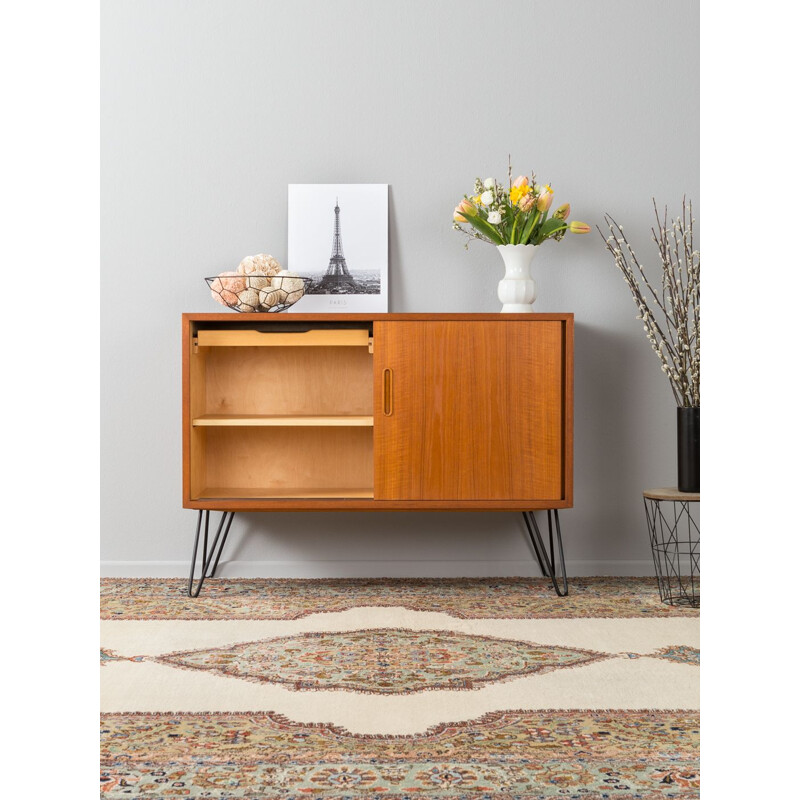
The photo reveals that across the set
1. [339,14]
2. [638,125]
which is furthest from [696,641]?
[339,14]

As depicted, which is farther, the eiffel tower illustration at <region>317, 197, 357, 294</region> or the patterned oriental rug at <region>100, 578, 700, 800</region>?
the eiffel tower illustration at <region>317, 197, 357, 294</region>

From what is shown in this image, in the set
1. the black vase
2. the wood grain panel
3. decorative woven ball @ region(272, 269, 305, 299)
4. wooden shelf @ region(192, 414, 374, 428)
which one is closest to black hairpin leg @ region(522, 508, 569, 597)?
the wood grain panel

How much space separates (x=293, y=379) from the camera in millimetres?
3203

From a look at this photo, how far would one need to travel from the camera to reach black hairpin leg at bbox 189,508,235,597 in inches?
116

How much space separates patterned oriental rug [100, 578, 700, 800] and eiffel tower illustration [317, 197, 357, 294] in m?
1.14

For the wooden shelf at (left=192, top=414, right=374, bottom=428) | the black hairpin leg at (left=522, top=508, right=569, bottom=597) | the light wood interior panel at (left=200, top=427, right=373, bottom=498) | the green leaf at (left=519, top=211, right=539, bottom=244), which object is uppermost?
the green leaf at (left=519, top=211, right=539, bottom=244)

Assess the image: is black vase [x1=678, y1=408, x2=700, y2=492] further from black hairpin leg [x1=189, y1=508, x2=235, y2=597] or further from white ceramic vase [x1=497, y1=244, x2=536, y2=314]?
black hairpin leg [x1=189, y1=508, x2=235, y2=597]

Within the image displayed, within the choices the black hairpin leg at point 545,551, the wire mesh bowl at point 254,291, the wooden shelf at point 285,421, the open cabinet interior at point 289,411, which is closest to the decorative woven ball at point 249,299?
the wire mesh bowl at point 254,291

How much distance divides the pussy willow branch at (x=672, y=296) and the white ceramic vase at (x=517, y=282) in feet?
1.11

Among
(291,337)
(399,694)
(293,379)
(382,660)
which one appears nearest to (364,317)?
(291,337)

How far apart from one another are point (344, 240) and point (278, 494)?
1006mm

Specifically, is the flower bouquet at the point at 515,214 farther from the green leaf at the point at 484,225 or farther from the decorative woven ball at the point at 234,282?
the decorative woven ball at the point at 234,282
